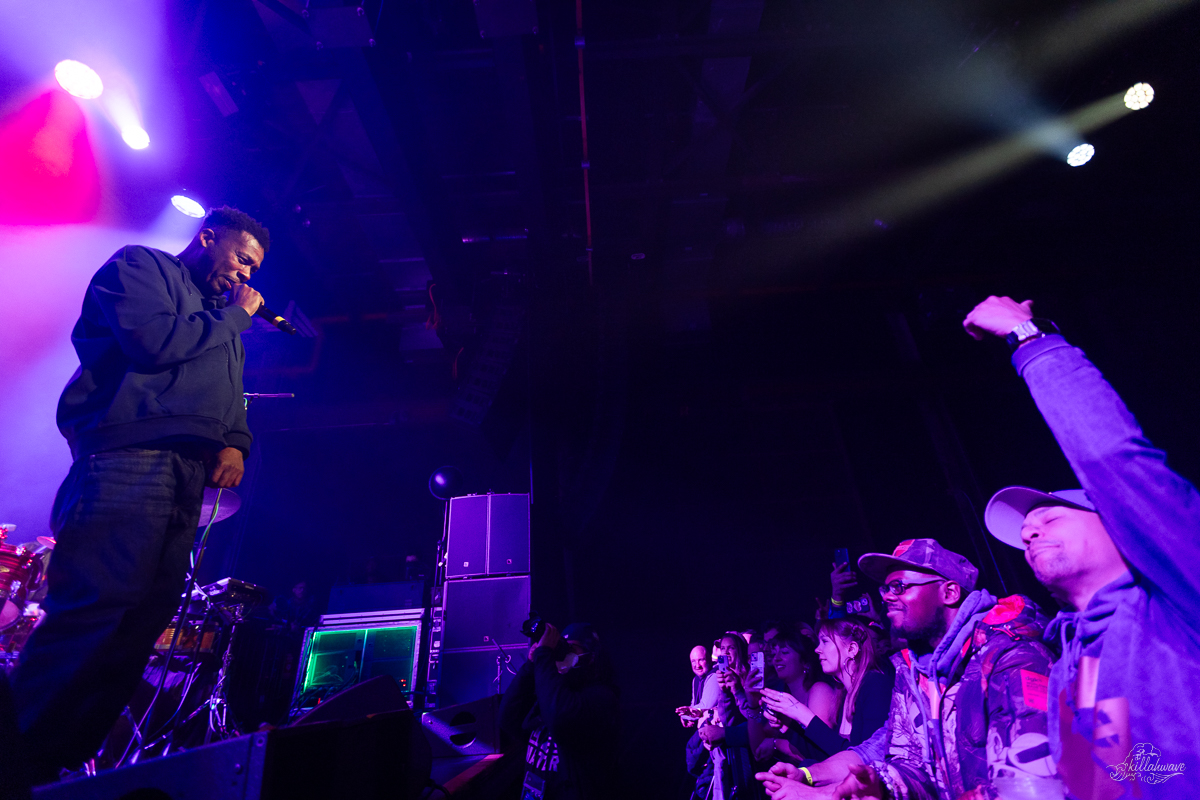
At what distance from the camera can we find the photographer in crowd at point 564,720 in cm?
262

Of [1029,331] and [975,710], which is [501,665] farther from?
[1029,331]

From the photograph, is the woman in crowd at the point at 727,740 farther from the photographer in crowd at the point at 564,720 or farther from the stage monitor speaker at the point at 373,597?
the stage monitor speaker at the point at 373,597

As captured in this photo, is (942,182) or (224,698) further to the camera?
(942,182)

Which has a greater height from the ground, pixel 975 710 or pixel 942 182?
pixel 942 182

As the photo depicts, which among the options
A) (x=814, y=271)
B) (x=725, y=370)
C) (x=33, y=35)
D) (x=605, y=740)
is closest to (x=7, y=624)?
(x=605, y=740)

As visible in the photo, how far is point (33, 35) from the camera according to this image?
356cm

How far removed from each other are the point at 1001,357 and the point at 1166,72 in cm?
285

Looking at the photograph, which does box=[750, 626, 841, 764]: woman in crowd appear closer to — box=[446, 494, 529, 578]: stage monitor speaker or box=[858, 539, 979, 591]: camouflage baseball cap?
box=[858, 539, 979, 591]: camouflage baseball cap

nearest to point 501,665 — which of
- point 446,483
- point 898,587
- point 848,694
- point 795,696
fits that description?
point 446,483

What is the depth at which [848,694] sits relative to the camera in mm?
2887

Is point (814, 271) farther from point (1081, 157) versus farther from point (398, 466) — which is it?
point (398, 466)

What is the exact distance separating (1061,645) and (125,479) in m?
2.50

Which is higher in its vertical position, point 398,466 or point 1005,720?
point 398,466

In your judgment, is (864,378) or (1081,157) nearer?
(1081,157)
